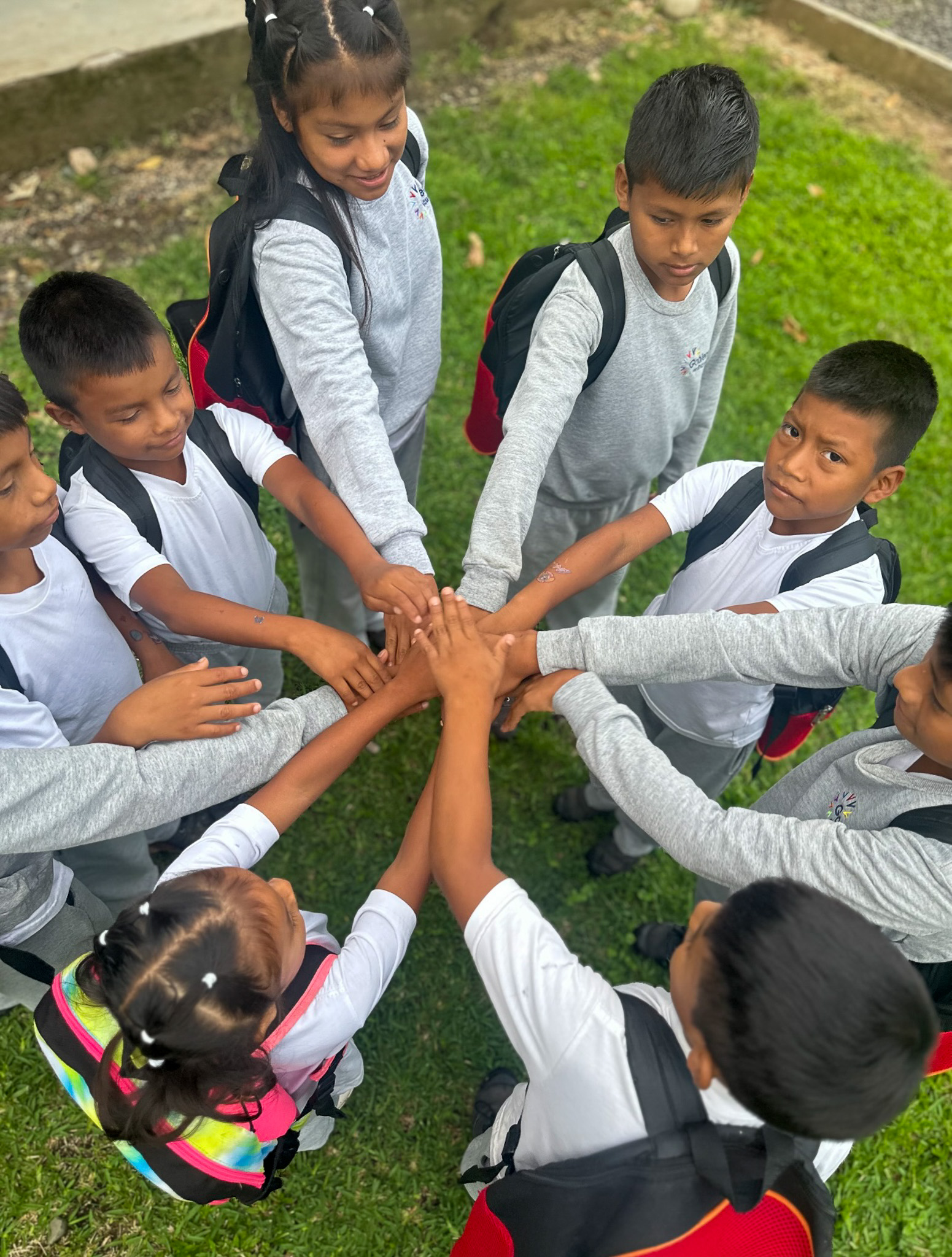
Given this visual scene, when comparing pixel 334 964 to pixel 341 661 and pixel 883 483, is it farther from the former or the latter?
pixel 883 483

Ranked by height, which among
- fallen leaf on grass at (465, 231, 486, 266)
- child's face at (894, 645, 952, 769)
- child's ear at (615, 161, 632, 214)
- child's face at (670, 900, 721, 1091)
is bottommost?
child's face at (670, 900, 721, 1091)

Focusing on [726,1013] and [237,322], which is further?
[237,322]

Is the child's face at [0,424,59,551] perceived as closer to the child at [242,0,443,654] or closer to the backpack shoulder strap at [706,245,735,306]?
the child at [242,0,443,654]

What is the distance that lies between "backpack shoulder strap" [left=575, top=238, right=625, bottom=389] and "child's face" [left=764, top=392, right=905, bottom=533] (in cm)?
49

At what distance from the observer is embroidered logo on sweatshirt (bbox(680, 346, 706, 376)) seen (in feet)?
7.61

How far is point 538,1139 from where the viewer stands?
58.6 inches

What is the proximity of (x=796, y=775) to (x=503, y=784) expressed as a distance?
4.48ft

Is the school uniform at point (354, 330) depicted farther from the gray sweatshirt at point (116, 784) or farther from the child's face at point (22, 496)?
the child's face at point (22, 496)

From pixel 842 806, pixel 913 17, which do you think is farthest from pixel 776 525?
pixel 913 17

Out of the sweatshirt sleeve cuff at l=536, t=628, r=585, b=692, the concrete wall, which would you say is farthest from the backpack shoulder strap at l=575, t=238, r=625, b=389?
the concrete wall

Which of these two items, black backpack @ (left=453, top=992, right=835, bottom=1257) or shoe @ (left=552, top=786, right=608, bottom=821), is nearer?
black backpack @ (left=453, top=992, right=835, bottom=1257)

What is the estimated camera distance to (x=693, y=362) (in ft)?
7.68

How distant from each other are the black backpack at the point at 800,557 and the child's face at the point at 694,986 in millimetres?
825

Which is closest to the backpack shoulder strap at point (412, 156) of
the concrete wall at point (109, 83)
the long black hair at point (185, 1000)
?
the long black hair at point (185, 1000)
